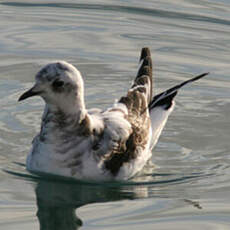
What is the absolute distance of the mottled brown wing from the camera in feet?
37.1

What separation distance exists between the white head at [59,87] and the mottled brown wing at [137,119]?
3.03 ft

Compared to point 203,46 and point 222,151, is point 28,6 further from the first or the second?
point 222,151

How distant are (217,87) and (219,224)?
5.79 m

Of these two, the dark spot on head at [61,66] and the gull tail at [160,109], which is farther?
the gull tail at [160,109]

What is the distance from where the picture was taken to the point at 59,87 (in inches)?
418

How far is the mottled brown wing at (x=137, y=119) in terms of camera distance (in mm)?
11297

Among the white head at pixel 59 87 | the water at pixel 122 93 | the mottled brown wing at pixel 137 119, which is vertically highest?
the white head at pixel 59 87

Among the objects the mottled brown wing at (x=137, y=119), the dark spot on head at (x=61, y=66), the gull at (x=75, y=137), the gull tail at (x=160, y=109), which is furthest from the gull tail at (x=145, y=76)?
the dark spot on head at (x=61, y=66)

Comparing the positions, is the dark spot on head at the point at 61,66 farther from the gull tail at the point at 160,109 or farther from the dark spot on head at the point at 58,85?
the gull tail at the point at 160,109

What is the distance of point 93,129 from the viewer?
11.1m

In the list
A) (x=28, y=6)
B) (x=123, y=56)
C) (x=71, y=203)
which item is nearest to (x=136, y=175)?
(x=71, y=203)

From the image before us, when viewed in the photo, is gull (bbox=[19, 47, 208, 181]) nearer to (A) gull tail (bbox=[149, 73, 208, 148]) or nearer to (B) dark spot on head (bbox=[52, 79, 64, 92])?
(B) dark spot on head (bbox=[52, 79, 64, 92])

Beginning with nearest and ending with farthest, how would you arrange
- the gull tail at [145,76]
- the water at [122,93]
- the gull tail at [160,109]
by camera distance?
the water at [122,93] < the gull tail at [160,109] < the gull tail at [145,76]

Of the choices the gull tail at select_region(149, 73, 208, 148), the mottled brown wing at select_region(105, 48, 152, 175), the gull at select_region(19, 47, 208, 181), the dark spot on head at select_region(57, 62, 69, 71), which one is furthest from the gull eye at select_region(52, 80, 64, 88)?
the gull tail at select_region(149, 73, 208, 148)
